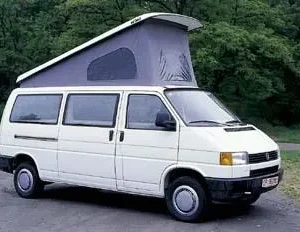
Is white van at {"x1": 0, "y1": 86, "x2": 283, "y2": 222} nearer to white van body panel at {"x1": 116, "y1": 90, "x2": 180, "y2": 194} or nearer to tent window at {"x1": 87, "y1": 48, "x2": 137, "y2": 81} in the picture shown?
white van body panel at {"x1": 116, "y1": 90, "x2": 180, "y2": 194}

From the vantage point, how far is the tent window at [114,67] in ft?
28.5

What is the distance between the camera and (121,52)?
28.9ft

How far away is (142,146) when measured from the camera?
8.03 metres

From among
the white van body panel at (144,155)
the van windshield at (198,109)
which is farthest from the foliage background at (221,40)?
the white van body panel at (144,155)

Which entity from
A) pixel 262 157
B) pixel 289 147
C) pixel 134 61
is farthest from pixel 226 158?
pixel 289 147

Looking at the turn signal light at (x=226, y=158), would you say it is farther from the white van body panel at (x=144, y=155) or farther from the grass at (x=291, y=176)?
the grass at (x=291, y=176)

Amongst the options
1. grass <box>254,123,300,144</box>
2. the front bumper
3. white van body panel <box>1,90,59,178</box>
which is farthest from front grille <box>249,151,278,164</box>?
grass <box>254,123,300,144</box>

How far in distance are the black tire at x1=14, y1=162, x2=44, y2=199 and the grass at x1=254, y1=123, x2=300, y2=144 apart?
1552cm

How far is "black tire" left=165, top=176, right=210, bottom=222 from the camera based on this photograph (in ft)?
24.6

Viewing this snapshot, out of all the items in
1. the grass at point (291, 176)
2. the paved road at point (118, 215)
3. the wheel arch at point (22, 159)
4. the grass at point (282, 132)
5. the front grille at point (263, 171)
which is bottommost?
the grass at point (282, 132)

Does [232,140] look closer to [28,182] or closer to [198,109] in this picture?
[198,109]

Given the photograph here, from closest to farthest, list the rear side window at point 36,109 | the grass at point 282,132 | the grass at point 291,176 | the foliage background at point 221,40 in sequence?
1. the rear side window at point 36,109
2. the grass at point 291,176
3. the foliage background at point 221,40
4. the grass at point 282,132

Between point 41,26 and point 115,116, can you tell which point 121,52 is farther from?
point 41,26

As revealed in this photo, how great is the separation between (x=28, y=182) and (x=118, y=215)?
2.21 m
